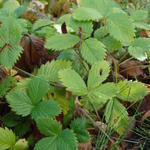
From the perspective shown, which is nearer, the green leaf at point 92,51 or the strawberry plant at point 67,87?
the strawberry plant at point 67,87

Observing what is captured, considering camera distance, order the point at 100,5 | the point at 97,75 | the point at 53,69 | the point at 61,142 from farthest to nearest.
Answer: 1. the point at 100,5
2. the point at 53,69
3. the point at 97,75
4. the point at 61,142

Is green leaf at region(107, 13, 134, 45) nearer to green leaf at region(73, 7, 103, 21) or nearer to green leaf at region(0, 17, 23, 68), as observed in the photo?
green leaf at region(73, 7, 103, 21)

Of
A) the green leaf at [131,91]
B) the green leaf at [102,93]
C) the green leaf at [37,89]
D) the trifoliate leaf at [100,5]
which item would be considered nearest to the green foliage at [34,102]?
the green leaf at [37,89]

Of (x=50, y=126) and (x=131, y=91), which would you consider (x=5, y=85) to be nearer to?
(x=50, y=126)

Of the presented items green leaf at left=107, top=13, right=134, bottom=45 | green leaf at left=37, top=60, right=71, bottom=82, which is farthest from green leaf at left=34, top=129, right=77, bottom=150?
green leaf at left=107, top=13, right=134, bottom=45

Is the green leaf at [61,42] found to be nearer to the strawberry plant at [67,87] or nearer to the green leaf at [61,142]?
the strawberry plant at [67,87]

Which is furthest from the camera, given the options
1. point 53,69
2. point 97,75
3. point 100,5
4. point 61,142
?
point 100,5

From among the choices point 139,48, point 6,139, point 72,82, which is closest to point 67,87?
point 72,82
